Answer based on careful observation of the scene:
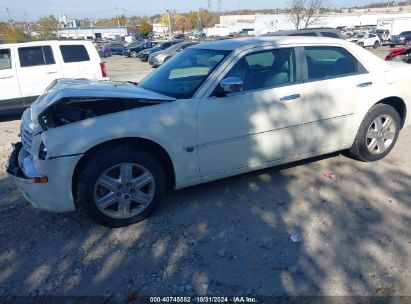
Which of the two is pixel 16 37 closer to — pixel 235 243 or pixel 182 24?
pixel 235 243

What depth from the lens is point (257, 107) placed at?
3.74 meters

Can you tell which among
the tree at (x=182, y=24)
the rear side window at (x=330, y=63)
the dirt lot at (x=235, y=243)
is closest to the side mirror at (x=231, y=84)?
the rear side window at (x=330, y=63)

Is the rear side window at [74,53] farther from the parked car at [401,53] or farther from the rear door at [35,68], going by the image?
the parked car at [401,53]

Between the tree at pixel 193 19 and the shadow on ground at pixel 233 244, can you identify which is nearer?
the shadow on ground at pixel 233 244

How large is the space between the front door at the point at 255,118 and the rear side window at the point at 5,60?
7.20m

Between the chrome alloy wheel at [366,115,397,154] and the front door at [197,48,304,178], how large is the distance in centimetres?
118

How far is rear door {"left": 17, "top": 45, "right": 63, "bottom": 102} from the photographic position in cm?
878

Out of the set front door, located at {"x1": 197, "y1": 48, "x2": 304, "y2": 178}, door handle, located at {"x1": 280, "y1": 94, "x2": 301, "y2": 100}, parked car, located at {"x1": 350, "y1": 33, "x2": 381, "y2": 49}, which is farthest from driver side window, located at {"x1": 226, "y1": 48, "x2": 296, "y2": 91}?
parked car, located at {"x1": 350, "y1": 33, "x2": 381, "y2": 49}

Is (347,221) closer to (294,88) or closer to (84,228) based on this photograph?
(294,88)

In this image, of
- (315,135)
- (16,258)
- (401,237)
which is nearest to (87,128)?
(16,258)

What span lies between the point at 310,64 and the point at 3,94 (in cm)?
755

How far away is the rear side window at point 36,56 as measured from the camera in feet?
29.0

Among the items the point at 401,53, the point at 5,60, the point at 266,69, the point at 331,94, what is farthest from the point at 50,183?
the point at 401,53

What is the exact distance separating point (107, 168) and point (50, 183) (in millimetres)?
497
